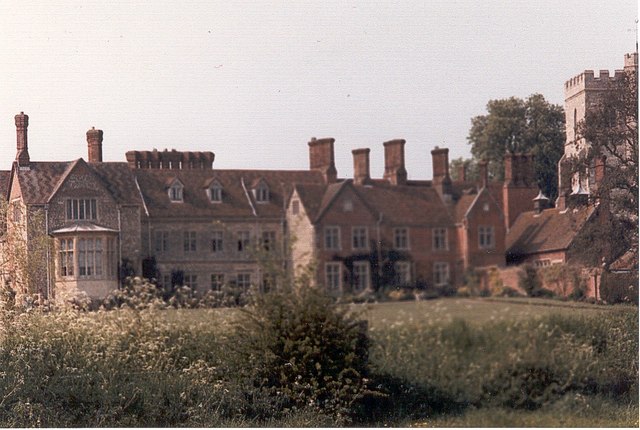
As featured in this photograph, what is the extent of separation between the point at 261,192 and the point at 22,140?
7.75 feet

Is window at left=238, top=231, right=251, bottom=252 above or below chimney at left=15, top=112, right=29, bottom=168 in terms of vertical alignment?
below

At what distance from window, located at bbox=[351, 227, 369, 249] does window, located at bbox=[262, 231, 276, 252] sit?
0.74 m

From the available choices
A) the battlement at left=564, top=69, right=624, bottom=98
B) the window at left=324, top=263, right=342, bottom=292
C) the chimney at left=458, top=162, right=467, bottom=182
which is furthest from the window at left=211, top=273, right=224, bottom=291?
the battlement at left=564, top=69, right=624, bottom=98

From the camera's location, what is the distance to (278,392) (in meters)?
10.9

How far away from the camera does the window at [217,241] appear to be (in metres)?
11.2

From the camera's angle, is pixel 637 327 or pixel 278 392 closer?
Result: pixel 278 392

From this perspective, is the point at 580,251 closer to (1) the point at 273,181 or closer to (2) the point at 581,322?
(2) the point at 581,322

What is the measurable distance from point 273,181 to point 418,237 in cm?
147

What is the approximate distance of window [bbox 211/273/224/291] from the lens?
1116cm

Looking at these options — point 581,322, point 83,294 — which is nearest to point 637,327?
point 581,322

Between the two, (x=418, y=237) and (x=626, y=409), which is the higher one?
(x=418, y=237)

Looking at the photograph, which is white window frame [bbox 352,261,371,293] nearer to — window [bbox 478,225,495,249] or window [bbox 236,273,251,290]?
window [bbox 236,273,251,290]

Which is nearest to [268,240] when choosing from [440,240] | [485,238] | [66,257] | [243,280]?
[243,280]

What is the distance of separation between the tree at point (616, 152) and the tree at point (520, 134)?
24cm
